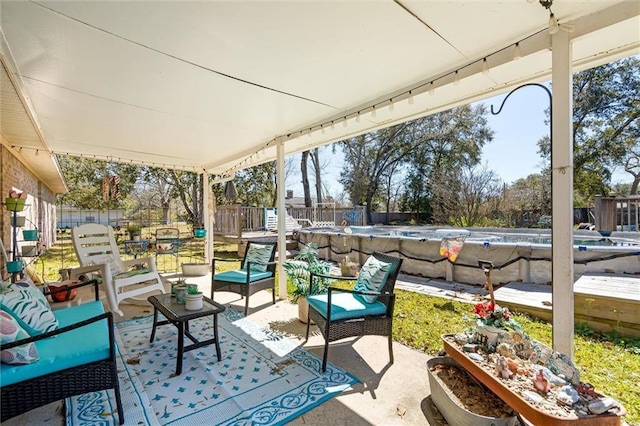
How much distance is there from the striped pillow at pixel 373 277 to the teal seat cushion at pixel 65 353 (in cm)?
207

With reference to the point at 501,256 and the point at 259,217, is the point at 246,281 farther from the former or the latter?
the point at 259,217

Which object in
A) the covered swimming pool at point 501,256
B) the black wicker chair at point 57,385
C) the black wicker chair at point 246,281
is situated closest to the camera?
the black wicker chair at point 57,385

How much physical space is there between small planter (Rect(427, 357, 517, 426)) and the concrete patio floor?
0.11 meters

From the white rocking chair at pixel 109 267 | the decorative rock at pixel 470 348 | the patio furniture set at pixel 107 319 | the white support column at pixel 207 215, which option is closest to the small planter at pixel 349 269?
the patio furniture set at pixel 107 319

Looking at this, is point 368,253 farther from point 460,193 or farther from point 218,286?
point 460,193

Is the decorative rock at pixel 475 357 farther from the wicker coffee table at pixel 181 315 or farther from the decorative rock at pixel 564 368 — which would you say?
the wicker coffee table at pixel 181 315

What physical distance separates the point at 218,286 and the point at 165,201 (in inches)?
580

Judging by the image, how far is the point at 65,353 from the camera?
5.90ft

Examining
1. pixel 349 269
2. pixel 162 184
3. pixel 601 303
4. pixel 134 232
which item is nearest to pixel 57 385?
pixel 349 269

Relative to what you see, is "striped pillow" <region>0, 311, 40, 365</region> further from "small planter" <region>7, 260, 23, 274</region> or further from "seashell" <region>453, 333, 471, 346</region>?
"seashell" <region>453, 333, 471, 346</region>

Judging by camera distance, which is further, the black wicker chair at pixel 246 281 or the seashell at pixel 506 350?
the black wicker chair at pixel 246 281

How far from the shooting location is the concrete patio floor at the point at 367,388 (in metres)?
1.95

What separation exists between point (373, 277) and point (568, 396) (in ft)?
5.33

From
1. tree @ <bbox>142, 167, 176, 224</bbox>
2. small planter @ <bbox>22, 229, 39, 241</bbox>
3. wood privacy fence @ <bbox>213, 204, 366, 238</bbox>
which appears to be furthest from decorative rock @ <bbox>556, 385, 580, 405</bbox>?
tree @ <bbox>142, 167, 176, 224</bbox>
